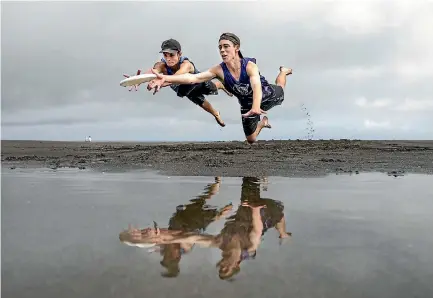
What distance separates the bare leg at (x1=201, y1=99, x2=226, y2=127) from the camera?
9.23m

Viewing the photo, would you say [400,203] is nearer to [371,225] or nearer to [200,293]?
[371,225]

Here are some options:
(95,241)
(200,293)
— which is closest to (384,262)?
(200,293)

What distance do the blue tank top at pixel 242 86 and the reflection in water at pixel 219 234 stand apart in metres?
2.40

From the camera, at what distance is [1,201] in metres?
6.00

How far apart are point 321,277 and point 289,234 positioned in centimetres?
117

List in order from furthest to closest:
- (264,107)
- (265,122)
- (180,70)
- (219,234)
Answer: (265,122) → (264,107) → (180,70) → (219,234)

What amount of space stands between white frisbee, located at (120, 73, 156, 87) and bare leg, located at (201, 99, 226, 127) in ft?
10.3

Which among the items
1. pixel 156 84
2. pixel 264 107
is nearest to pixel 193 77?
pixel 156 84

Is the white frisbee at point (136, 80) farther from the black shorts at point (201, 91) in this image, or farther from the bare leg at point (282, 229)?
the bare leg at point (282, 229)

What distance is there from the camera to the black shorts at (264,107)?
8.28m

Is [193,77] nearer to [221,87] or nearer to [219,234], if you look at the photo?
[221,87]

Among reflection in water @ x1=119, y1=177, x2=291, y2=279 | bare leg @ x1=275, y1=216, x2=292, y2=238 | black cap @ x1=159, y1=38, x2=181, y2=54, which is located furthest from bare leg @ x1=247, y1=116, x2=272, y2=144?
bare leg @ x1=275, y1=216, x2=292, y2=238

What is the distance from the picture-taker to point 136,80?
234 inches

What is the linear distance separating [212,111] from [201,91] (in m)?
0.93
